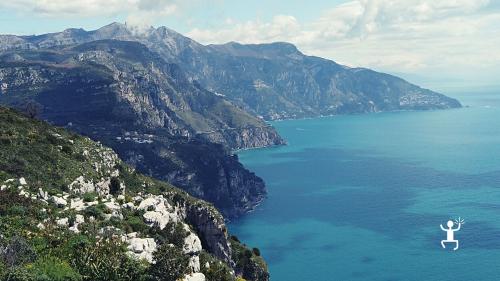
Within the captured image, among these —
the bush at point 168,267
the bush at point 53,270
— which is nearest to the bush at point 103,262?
the bush at point 53,270

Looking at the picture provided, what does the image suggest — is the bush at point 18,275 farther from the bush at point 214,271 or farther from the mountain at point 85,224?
the bush at point 214,271

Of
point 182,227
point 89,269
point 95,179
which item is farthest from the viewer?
point 95,179

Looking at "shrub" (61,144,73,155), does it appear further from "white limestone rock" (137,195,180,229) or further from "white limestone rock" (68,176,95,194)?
"white limestone rock" (137,195,180,229)

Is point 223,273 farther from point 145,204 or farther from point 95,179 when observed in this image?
point 95,179

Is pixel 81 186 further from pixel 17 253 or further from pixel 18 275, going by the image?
pixel 18 275

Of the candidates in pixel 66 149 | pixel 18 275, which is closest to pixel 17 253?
pixel 18 275

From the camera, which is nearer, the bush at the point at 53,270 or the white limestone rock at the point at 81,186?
the bush at the point at 53,270

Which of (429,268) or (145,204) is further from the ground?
(145,204)

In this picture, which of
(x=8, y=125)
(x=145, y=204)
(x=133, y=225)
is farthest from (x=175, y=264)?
(x=8, y=125)

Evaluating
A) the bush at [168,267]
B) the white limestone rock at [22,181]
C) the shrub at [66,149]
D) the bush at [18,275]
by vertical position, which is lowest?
the bush at [168,267]
